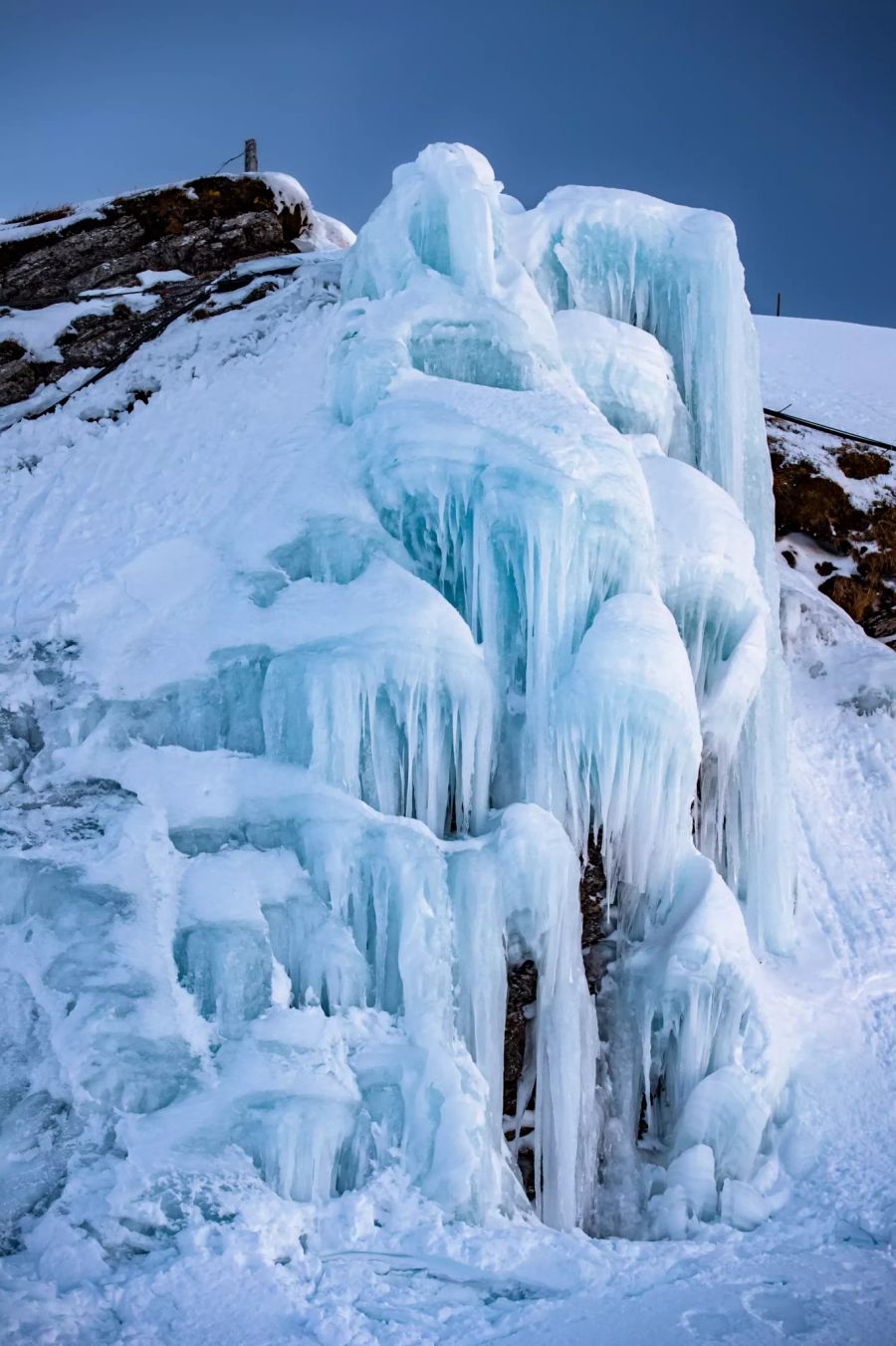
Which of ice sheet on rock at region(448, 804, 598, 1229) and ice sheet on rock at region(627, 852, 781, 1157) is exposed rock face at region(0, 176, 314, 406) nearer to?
ice sheet on rock at region(448, 804, 598, 1229)

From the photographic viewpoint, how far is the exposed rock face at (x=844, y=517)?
13445mm

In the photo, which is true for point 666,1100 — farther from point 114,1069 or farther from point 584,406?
point 584,406

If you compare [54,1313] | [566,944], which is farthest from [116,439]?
[54,1313]

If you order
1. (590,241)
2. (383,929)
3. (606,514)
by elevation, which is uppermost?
(590,241)

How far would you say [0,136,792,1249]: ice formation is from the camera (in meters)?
6.03

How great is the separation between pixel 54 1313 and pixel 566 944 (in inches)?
134

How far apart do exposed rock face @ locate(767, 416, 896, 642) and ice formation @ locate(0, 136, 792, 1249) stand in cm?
490

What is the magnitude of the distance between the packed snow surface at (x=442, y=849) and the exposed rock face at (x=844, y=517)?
399cm

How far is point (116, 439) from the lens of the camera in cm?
995

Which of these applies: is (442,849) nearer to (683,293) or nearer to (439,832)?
(439,832)

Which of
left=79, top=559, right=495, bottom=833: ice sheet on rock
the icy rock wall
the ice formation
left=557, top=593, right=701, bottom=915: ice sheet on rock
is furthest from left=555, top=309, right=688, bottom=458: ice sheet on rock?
left=79, top=559, right=495, bottom=833: ice sheet on rock

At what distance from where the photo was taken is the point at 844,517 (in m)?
14.3

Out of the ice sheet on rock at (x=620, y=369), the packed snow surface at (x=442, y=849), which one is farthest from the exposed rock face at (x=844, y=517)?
the ice sheet on rock at (x=620, y=369)

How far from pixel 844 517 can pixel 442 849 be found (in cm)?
925
